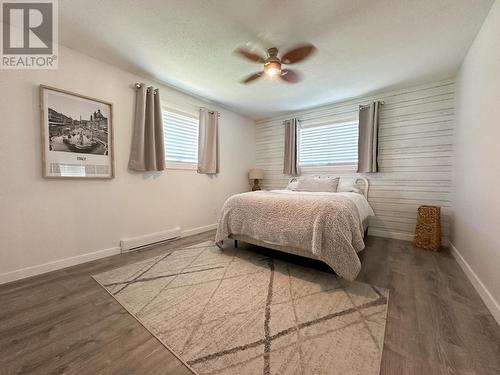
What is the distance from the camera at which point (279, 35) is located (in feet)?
6.78

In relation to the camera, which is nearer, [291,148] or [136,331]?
[136,331]

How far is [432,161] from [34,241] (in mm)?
5160

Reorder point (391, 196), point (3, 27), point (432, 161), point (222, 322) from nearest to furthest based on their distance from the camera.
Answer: point (222, 322), point (3, 27), point (432, 161), point (391, 196)

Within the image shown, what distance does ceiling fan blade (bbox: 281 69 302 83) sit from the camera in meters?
2.57

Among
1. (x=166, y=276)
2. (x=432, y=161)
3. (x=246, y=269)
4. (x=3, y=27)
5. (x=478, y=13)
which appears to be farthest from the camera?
(x=432, y=161)

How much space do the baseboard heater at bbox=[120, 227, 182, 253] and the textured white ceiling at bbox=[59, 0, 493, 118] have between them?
2312 millimetres

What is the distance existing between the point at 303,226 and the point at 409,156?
250 cm

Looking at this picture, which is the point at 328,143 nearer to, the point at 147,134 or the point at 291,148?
the point at 291,148

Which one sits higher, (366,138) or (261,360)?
(366,138)

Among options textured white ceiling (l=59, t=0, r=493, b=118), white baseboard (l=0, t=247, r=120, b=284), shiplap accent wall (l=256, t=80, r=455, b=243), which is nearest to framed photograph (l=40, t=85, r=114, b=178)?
textured white ceiling (l=59, t=0, r=493, b=118)

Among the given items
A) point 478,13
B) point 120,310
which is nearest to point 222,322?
point 120,310

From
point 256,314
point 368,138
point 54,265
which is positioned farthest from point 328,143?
point 54,265

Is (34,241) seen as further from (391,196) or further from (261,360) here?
(391,196)

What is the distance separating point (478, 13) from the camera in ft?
5.79
